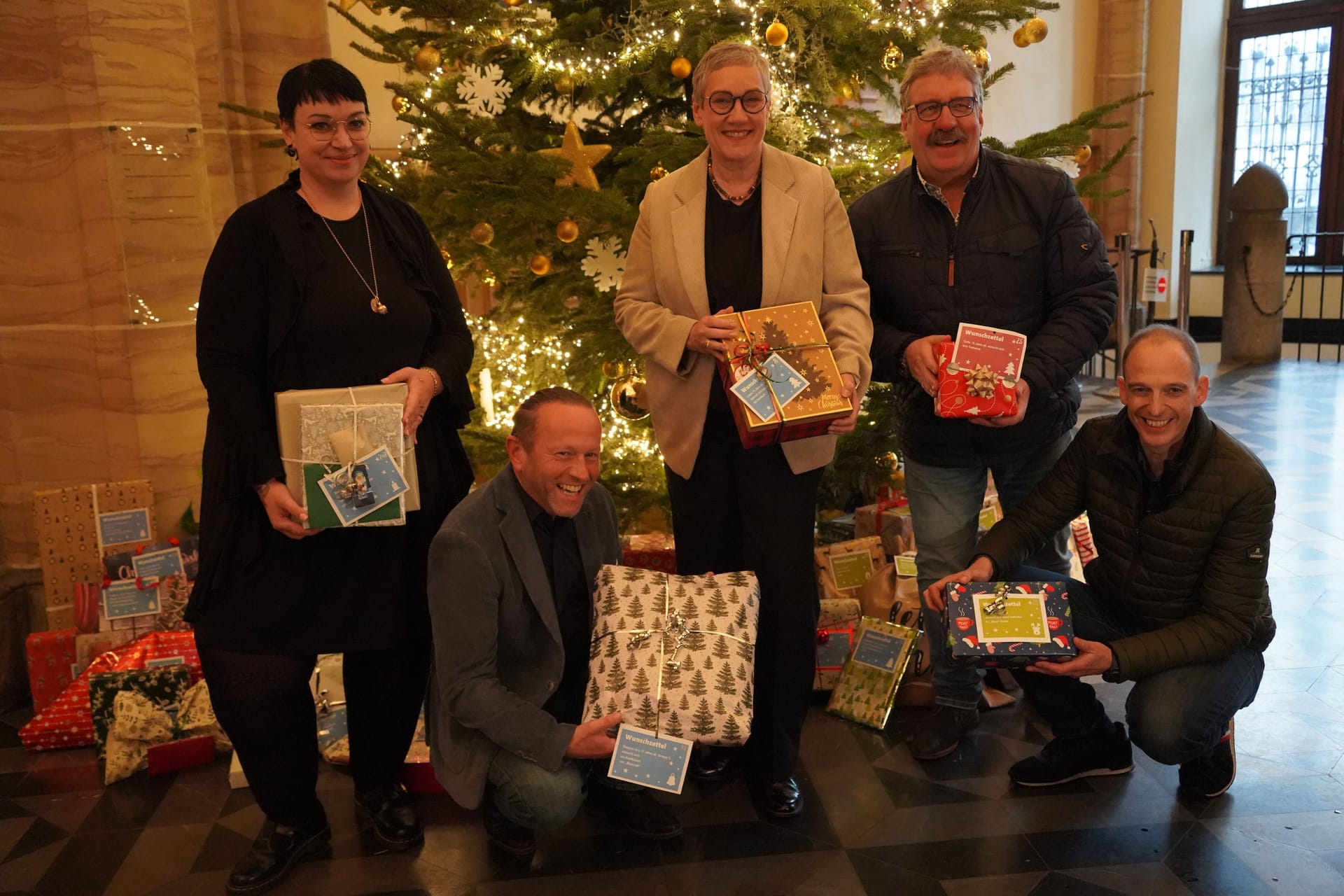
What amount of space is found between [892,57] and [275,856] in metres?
3.24

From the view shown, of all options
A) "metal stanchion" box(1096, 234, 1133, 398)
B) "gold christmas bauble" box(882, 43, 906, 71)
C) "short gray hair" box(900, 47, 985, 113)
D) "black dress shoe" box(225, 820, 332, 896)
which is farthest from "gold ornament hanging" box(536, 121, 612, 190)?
"metal stanchion" box(1096, 234, 1133, 398)

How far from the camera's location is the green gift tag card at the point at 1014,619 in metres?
2.74

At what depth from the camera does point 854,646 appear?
373cm

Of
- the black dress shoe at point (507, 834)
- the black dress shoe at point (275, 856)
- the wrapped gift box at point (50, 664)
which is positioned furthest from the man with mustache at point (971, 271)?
the wrapped gift box at point (50, 664)

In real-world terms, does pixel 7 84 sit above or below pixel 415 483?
above

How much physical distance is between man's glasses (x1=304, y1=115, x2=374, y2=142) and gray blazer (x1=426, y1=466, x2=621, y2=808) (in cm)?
85

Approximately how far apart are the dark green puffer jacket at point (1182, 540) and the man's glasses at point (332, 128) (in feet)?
6.41

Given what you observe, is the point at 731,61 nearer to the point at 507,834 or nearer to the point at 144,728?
the point at 507,834

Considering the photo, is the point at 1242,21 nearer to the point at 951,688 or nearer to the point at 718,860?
the point at 951,688

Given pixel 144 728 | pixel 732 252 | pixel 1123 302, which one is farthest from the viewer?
pixel 1123 302

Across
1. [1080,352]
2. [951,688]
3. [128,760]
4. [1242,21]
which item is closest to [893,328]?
[1080,352]

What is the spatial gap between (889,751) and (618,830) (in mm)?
925

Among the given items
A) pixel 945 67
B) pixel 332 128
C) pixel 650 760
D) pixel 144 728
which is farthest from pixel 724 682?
pixel 144 728

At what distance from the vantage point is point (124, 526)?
13.4 feet
